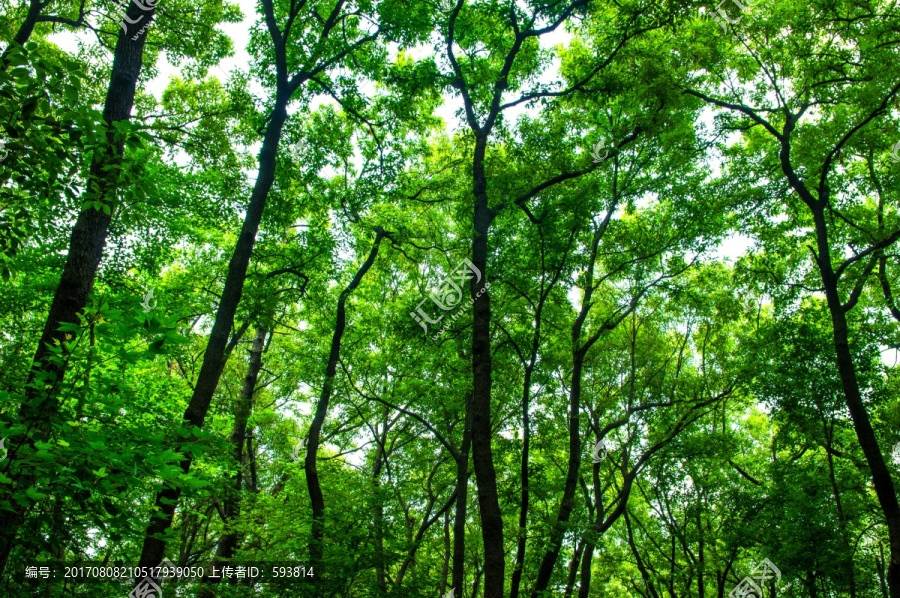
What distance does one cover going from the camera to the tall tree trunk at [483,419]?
693 centimetres

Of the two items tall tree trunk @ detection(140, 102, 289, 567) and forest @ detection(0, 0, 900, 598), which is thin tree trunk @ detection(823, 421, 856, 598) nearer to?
forest @ detection(0, 0, 900, 598)

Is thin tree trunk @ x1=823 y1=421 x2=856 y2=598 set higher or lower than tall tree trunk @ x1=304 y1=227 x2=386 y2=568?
lower

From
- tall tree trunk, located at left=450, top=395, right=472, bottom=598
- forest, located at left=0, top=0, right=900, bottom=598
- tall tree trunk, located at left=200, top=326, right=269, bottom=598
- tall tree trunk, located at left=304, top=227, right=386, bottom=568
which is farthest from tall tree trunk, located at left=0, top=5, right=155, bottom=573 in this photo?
tall tree trunk, located at left=450, top=395, right=472, bottom=598

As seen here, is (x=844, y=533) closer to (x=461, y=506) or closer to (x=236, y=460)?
(x=461, y=506)

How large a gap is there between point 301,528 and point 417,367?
4.70m

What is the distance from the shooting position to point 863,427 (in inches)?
348

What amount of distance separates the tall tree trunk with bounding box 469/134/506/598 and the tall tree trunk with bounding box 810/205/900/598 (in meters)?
6.14

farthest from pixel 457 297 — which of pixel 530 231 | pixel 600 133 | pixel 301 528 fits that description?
pixel 301 528

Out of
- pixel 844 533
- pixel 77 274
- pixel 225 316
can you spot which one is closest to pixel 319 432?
pixel 225 316

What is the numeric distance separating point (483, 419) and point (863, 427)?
6.75 metres

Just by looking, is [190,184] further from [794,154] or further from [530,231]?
[794,154]

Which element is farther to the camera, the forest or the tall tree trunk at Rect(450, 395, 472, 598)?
the tall tree trunk at Rect(450, 395, 472, 598)

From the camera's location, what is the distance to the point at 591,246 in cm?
1261

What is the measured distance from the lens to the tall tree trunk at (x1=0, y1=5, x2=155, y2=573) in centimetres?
296
